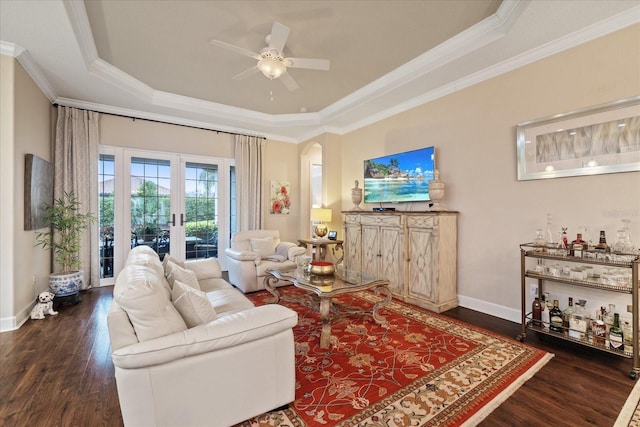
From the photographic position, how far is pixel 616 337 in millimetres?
2291

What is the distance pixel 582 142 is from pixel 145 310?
3.85 metres

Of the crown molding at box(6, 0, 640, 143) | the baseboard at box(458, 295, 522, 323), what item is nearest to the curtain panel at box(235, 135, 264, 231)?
the crown molding at box(6, 0, 640, 143)

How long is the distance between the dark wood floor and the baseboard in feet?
0.89

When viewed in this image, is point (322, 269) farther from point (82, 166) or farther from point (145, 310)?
point (82, 166)

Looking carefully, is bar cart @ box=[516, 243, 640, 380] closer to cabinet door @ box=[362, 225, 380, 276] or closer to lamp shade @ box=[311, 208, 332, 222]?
cabinet door @ box=[362, 225, 380, 276]

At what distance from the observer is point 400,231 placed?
153 inches

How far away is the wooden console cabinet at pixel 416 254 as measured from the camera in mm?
3531

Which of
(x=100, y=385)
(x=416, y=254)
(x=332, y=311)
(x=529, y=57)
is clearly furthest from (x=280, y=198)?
(x=529, y=57)

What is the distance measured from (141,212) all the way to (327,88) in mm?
3838

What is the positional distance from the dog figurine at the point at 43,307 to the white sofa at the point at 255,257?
86.1 inches

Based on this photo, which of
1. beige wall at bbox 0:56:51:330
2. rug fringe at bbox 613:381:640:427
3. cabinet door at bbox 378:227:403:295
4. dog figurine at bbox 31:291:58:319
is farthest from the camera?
cabinet door at bbox 378:227:403:295

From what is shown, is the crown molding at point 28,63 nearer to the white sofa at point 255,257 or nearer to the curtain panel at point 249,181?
the curtain panel at point 249,181

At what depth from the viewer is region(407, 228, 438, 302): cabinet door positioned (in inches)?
140

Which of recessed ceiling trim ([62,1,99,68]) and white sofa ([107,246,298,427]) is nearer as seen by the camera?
white sofa ([107,246,298,427])
